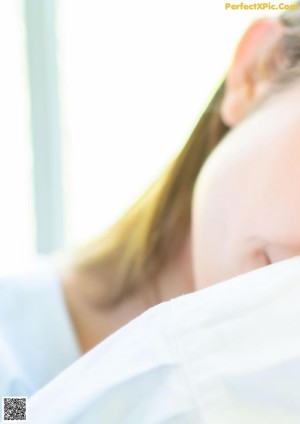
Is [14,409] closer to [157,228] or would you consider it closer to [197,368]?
[197,368]

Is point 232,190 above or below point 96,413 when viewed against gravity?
above

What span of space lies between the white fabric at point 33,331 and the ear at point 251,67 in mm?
207

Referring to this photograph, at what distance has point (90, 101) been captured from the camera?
607 mm

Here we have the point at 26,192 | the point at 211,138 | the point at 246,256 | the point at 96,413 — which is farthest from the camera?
the point at 26,192

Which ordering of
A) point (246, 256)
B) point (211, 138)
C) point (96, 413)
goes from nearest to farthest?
1. point (96, 413)
2. point (246, 256)
3. point (211, 138)

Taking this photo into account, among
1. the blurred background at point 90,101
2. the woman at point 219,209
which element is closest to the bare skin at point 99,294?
the woman at point 219,209

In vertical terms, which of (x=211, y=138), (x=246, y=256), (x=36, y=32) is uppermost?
(x=36, y=32)

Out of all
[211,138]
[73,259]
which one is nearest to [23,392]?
[73,259]

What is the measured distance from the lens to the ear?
41 centimetres

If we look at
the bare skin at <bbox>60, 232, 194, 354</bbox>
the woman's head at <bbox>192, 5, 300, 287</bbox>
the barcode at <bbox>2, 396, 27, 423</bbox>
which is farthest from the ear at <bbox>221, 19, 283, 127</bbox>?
the barcode at <bbox>2, 396, 27, 423</bbox>

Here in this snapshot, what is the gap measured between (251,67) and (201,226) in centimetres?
13

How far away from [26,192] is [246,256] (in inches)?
12.2

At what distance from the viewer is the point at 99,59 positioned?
58cm

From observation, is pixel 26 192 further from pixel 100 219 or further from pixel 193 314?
pixel 193 314
